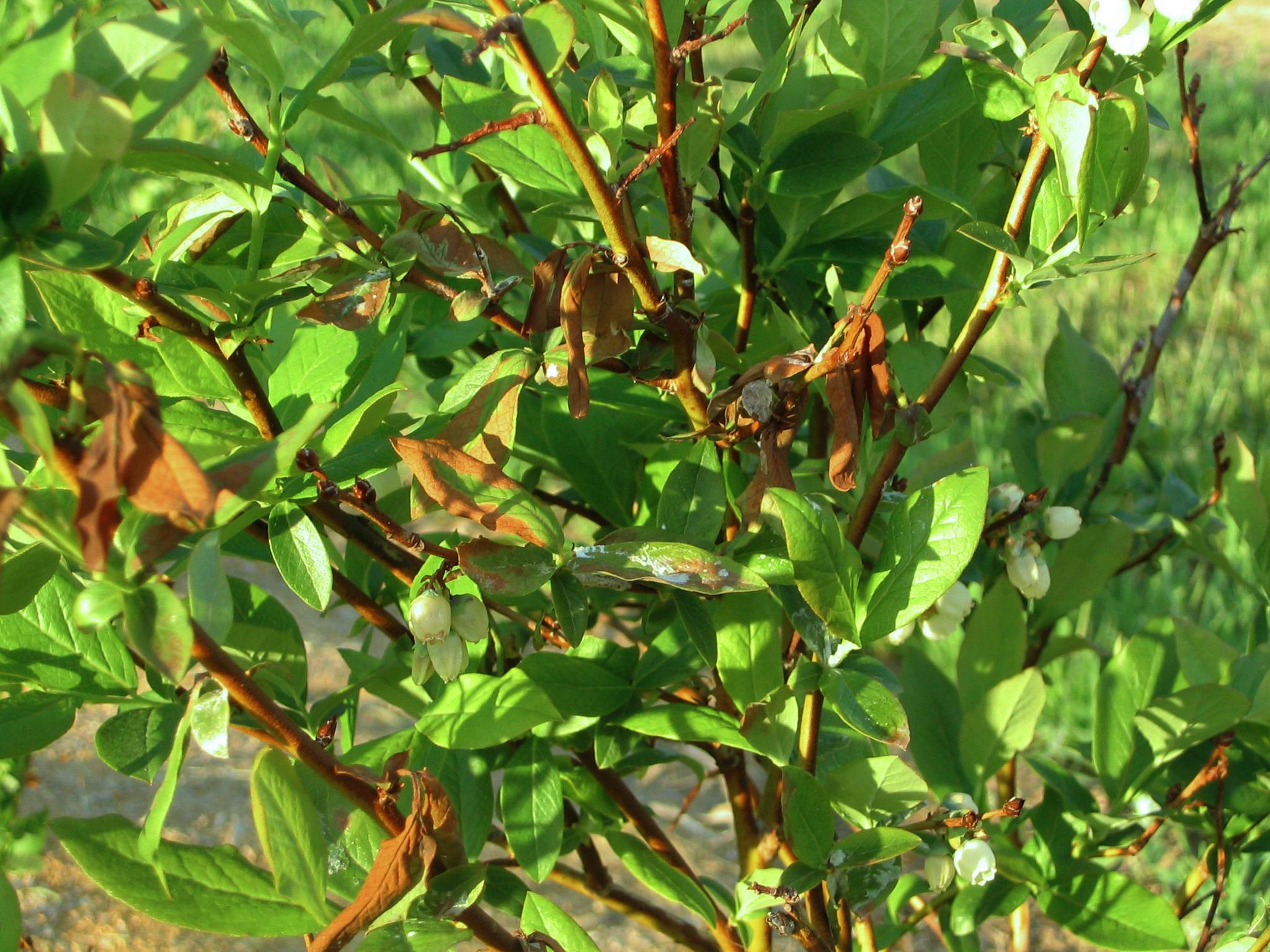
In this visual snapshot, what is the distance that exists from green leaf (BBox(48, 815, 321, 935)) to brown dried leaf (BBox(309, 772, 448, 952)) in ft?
0.18

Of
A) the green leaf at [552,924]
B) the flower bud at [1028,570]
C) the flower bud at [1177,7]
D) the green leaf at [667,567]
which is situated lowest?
the green leaf at [552,924]

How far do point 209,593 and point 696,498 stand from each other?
1.04 ft

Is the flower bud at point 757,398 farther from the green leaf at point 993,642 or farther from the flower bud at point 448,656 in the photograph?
the green leaf at point 993,642

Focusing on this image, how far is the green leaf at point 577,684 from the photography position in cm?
73

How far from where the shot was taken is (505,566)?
592 millimetres

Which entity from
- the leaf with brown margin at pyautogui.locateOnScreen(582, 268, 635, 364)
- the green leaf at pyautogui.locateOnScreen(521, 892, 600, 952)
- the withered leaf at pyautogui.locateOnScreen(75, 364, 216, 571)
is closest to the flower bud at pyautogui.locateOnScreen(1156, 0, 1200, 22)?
the leaf with brown margin at pyautogui.locateOnScreen(582, 268, 635, 364)

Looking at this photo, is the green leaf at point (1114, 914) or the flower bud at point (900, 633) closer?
the flower bud at point (900, 633)

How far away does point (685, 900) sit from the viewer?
2.68 ft

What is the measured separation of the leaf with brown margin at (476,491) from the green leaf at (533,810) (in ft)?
0.77

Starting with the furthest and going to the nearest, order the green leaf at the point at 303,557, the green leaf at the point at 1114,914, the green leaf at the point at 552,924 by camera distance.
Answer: the green leaf at the point at 1114,914 → the green leaf at the point at 552,924 → the green leaf at the point at 303,557

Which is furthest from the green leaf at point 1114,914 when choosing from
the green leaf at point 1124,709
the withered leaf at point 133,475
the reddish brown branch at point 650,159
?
the withered leaf at point 133,475

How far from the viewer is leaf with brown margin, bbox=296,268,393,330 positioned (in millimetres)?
617

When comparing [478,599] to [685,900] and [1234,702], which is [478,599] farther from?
[1234,702]

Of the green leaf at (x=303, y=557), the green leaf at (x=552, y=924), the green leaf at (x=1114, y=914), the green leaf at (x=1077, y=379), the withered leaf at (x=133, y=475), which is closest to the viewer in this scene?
the withered leaf at (x=133, y=475)
